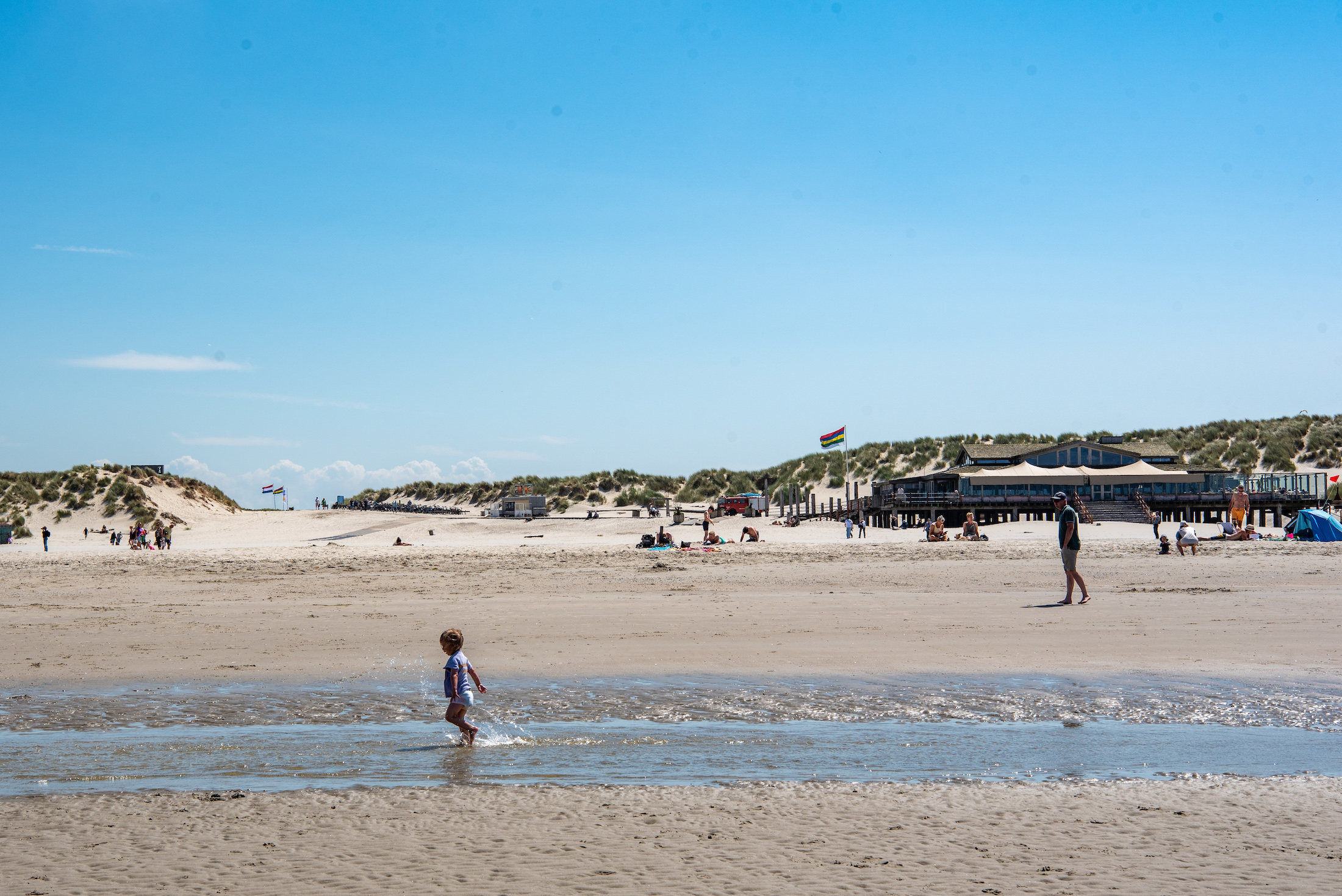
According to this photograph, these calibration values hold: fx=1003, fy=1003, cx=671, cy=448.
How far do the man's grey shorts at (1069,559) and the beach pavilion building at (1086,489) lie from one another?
92.0ft

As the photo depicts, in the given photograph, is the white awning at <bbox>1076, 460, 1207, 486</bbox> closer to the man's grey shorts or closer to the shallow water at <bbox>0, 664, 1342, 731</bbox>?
the man's grey shorts

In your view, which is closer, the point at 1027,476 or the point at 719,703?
the point at 719,703

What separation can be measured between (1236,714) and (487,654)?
8702mm

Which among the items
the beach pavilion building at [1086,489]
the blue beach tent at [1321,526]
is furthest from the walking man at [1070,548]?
the beach pavilion building at [1086,489]

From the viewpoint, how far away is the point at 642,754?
800 cm

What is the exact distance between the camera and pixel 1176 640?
1344cm

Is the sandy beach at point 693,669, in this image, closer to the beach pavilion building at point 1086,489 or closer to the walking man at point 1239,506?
the walking man at point 1239,506

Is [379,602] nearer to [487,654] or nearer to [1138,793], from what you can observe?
[487,654]

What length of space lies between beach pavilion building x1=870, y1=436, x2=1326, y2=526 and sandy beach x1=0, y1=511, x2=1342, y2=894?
46.1 feet

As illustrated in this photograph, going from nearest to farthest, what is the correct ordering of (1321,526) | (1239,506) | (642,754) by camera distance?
(642,754), (1321,526), (1239,506)

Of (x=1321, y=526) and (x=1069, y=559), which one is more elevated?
(x=1321, y=526)

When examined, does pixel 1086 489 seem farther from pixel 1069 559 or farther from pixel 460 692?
pixel 460 692

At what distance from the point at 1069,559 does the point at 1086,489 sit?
34.9m

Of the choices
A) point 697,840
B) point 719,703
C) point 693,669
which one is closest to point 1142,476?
point 693,669
